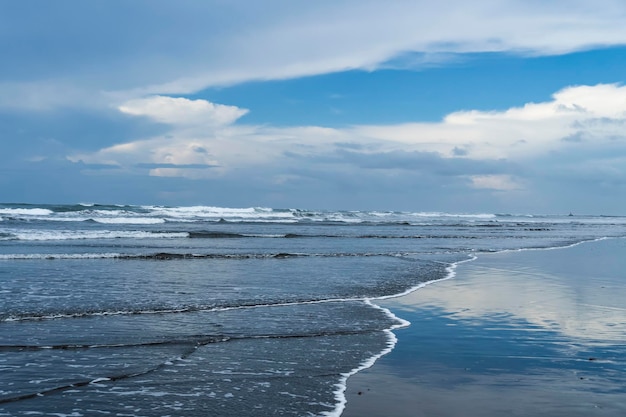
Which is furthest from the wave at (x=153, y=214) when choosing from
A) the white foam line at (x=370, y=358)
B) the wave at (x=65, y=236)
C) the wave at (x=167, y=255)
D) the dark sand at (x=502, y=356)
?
the dark sand at (x=502, y=356)

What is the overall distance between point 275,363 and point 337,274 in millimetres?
10473

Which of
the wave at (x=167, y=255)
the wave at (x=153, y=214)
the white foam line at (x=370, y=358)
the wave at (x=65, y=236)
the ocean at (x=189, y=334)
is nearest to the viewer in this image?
the white foam line at (x=370, y=358)

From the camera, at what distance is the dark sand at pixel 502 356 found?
6074mm

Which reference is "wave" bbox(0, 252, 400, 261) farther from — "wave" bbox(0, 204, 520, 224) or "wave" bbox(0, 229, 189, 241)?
"wave" bbox(0, 204, 520, 224)

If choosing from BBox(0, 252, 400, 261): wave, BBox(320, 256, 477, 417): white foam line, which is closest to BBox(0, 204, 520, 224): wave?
BBox(0, 252, 400, 261): wave

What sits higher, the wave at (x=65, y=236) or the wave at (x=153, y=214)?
the wave at (x=153, y=214)

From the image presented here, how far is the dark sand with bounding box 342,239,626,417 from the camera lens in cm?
607

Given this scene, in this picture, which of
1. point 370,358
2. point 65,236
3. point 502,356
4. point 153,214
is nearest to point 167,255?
point 65,236

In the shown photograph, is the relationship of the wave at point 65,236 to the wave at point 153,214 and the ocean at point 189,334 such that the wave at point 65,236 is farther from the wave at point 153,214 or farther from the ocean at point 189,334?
the wave at point 153,214

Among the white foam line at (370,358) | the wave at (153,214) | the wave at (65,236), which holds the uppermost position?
the wave at (153,214)

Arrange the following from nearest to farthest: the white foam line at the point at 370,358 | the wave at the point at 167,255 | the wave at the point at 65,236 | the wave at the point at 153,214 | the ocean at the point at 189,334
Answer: the white foam line at the point at 370,358 < the ocean at the point at 189,334 < the wave at the point at 167,255 < the wave at the point at 65,236 < the wave at the point at 153,214

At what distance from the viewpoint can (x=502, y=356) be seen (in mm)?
8039

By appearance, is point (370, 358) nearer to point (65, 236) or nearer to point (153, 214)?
point (65, 236)

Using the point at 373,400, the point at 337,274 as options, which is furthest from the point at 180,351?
the point at 337,274
